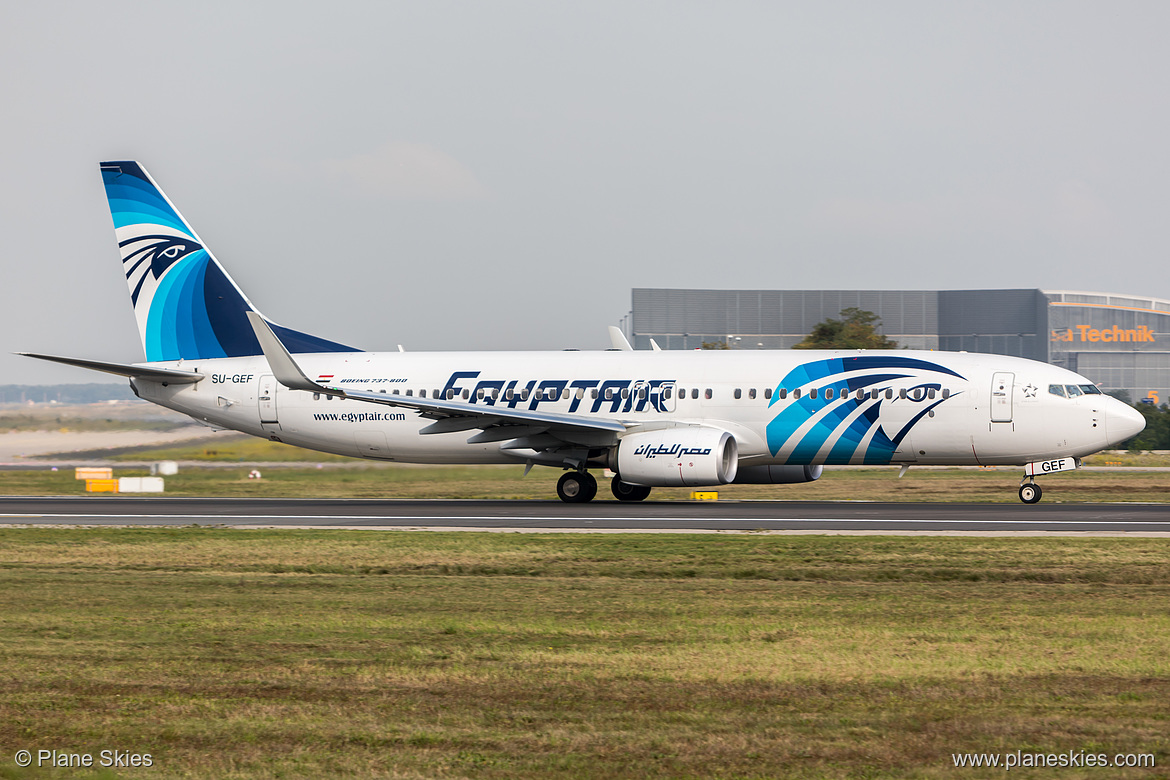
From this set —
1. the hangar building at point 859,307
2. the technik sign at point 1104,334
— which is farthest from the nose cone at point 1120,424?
the technik sign at point 1104,334

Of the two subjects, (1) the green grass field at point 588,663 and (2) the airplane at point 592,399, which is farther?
(2) the airplane at point 592,399

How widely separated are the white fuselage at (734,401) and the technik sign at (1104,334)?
3295 inches

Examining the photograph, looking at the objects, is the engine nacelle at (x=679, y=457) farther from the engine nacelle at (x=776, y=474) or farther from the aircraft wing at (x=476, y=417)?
the engine nacelle at (x=776, y=474)

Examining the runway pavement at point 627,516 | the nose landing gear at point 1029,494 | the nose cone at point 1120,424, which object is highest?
the nose cone at point 1120,424

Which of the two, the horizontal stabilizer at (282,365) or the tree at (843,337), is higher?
the tree at (843,337)

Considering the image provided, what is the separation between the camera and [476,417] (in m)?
28.4

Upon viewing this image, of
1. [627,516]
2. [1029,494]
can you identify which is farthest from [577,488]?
[1029,494]

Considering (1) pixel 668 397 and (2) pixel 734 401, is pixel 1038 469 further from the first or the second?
(1) pixel 668 397

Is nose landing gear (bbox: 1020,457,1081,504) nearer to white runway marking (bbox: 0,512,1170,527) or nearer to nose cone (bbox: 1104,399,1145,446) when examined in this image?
nose cone (bbox: 1104,399,1145,446)

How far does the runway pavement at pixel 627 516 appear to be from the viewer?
22.2m

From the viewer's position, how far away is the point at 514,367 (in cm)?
3095

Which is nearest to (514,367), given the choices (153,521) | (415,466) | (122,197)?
(415,466)

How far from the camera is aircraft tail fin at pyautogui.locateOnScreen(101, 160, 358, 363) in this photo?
108 ft

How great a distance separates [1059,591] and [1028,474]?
49.4ft
